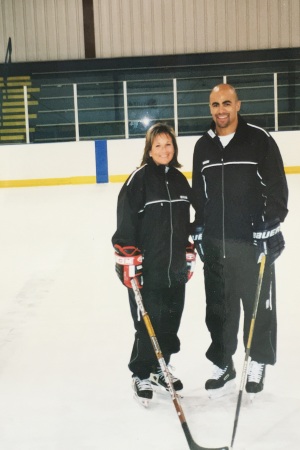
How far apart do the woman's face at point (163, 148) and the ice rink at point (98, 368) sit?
0.93 metres

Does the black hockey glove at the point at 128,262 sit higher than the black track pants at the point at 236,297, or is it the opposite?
the black hockey glove at the point at 128,262

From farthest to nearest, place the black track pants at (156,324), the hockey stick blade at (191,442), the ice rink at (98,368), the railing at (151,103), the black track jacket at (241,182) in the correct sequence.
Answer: the railing at (151,103)
the black track pants at (156,324)
the black track jacket at (241,182)
the ice rink at (98,368)
the hockey stick blade at (191,442)

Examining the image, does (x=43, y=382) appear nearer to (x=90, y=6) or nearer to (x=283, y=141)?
(x=283, y=141)

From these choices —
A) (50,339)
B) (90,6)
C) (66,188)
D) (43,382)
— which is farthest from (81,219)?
(90,6)

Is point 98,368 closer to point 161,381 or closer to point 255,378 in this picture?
point 161,381

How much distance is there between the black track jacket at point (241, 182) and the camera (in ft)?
8.84

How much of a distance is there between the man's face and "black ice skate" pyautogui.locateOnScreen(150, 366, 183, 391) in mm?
1011

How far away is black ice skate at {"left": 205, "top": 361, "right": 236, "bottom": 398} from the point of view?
9.21 ft

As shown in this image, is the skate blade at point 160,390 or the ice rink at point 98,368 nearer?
the ice rink at point 98,368

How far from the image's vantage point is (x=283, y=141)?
11.1 m

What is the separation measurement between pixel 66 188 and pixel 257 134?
7.98m

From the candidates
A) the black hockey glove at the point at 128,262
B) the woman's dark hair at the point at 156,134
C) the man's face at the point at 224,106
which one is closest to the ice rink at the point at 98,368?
the black hockey glove at the point at 128,262

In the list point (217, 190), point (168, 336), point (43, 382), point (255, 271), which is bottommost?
point (43, 382)

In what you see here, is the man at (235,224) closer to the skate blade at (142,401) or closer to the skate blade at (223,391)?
the skate blade at (223,391)
